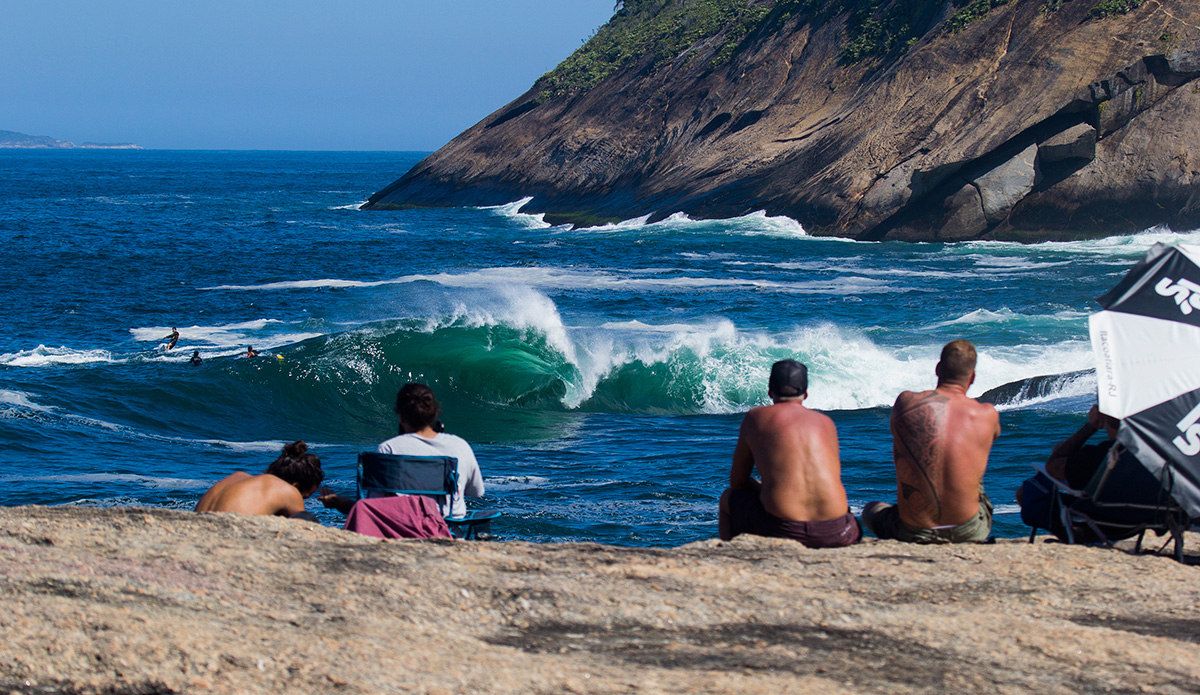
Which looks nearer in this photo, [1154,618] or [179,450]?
[1154,618]

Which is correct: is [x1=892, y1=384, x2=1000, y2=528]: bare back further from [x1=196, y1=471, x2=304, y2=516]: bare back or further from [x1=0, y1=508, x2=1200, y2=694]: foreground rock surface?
[x1=196, y1=471, x2=304, y2=516]: bare back

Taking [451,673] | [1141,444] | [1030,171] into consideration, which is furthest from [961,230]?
[451,673]

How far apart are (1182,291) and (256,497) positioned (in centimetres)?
469

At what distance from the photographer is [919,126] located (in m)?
38.5

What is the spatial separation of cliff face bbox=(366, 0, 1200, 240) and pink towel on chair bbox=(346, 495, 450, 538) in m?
33.9

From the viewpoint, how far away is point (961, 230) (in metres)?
36.3

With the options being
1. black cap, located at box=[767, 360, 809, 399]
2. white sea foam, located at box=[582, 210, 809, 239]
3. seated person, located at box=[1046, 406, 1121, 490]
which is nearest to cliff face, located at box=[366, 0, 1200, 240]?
white sea foam, located at box=[582, 210, 809, 239]

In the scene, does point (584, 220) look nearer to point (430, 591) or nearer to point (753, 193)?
point (753, 193)

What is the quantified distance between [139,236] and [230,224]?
294 inches

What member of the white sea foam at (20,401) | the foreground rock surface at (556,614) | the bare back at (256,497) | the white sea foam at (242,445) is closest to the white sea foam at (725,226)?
the white sea foam at (242,445)

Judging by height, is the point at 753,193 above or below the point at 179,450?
above

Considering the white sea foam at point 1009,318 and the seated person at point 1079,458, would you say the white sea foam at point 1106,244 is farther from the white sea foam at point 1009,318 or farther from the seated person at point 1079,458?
the seated person at point 1079,458

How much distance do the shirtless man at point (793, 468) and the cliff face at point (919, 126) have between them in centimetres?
3329

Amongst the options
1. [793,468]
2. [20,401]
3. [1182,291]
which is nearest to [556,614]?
[793,468]
